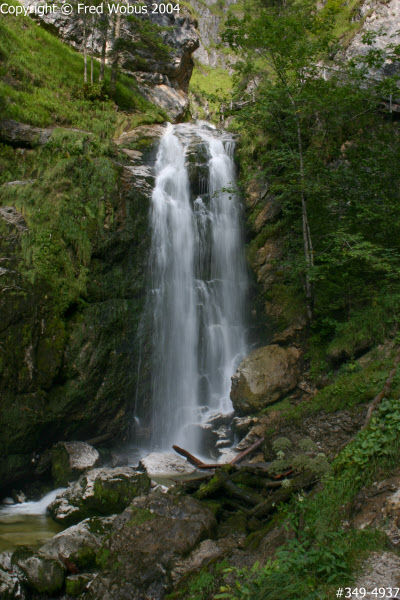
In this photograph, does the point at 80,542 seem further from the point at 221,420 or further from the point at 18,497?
the point at 221,420

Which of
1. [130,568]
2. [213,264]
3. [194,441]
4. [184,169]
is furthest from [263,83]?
[130,568]

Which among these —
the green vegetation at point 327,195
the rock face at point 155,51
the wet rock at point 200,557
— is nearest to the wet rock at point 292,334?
the green vegetation at point 327,195

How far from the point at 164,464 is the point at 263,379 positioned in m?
3.18

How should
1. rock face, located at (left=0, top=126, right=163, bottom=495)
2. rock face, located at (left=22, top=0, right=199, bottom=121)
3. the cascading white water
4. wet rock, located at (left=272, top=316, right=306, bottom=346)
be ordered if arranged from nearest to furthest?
rock face, located at (left=0, top=126, right=163, bottom=495) → the cascading white water → wet rock, located at (left=272, top=316, right=306, bottom=346) → rock face, located at (left=22, top=0, right=199, bottom=121)

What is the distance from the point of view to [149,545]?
462cm

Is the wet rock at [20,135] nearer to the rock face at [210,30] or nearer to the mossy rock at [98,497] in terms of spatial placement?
the mossy rock at [98,497]

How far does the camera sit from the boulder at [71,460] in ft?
25.7

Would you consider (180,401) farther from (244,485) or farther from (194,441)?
(244,485)

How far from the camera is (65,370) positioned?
29.3 feet

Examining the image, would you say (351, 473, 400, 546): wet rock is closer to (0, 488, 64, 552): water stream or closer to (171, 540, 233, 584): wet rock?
(171, 540, 233, 584): wet rock

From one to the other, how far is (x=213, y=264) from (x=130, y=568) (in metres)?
9.48

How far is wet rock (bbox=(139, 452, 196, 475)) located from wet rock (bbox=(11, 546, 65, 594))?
11.1 ft

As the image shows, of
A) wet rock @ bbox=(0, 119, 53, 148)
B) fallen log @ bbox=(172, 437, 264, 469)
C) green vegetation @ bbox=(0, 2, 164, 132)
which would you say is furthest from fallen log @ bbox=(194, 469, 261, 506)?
green vegetation @ bbox=(0, 2, 164, 132)

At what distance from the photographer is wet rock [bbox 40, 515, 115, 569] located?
4979 millimetres
